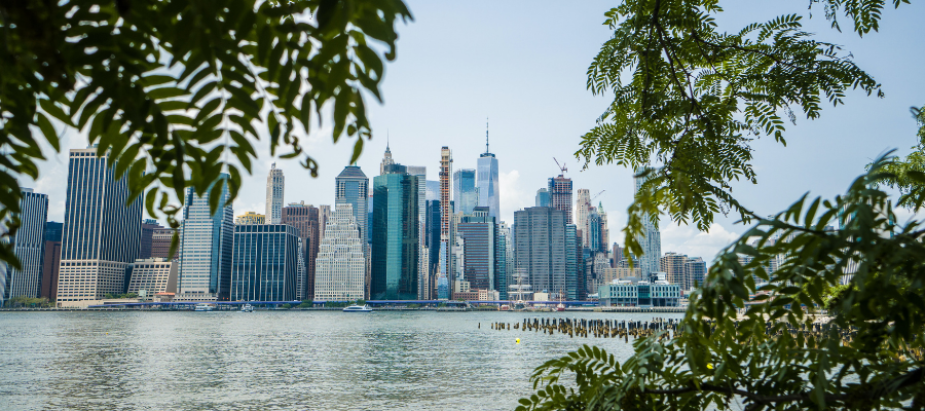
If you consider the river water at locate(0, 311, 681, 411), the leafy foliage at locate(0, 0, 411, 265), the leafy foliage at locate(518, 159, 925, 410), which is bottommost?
the river water at locate(0, 311, 681, 411)

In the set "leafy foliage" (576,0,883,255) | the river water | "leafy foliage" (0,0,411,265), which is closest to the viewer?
"leafy foliage" (0,0,411,265)

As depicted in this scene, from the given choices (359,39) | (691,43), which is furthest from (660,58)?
(359,39)

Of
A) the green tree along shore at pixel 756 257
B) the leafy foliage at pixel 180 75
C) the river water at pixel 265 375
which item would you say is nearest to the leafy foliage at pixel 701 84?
the green tree along shore at pixel 756 257

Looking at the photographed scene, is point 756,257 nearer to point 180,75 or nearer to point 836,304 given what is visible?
point 836,304

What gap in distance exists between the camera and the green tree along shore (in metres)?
Answer: 3.00

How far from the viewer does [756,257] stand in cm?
312

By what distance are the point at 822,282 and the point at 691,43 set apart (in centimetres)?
327

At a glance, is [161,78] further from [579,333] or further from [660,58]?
[579,333]

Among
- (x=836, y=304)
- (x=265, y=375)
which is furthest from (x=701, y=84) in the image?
(x=265, y=375)

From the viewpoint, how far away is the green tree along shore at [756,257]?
300 centimetres

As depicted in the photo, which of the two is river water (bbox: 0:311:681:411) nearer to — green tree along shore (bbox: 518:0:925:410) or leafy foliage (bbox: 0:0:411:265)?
green tree along shore (bbox: 518:0:925:410)

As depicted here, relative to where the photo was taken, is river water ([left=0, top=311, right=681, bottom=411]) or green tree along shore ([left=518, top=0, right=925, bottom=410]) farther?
river water ([left=0, top=311, right=681, bottom=411])

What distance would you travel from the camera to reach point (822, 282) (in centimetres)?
334

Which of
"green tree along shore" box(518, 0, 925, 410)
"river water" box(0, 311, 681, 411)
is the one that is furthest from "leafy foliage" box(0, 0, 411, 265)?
"river water" box(0, 311, 681, 411)
